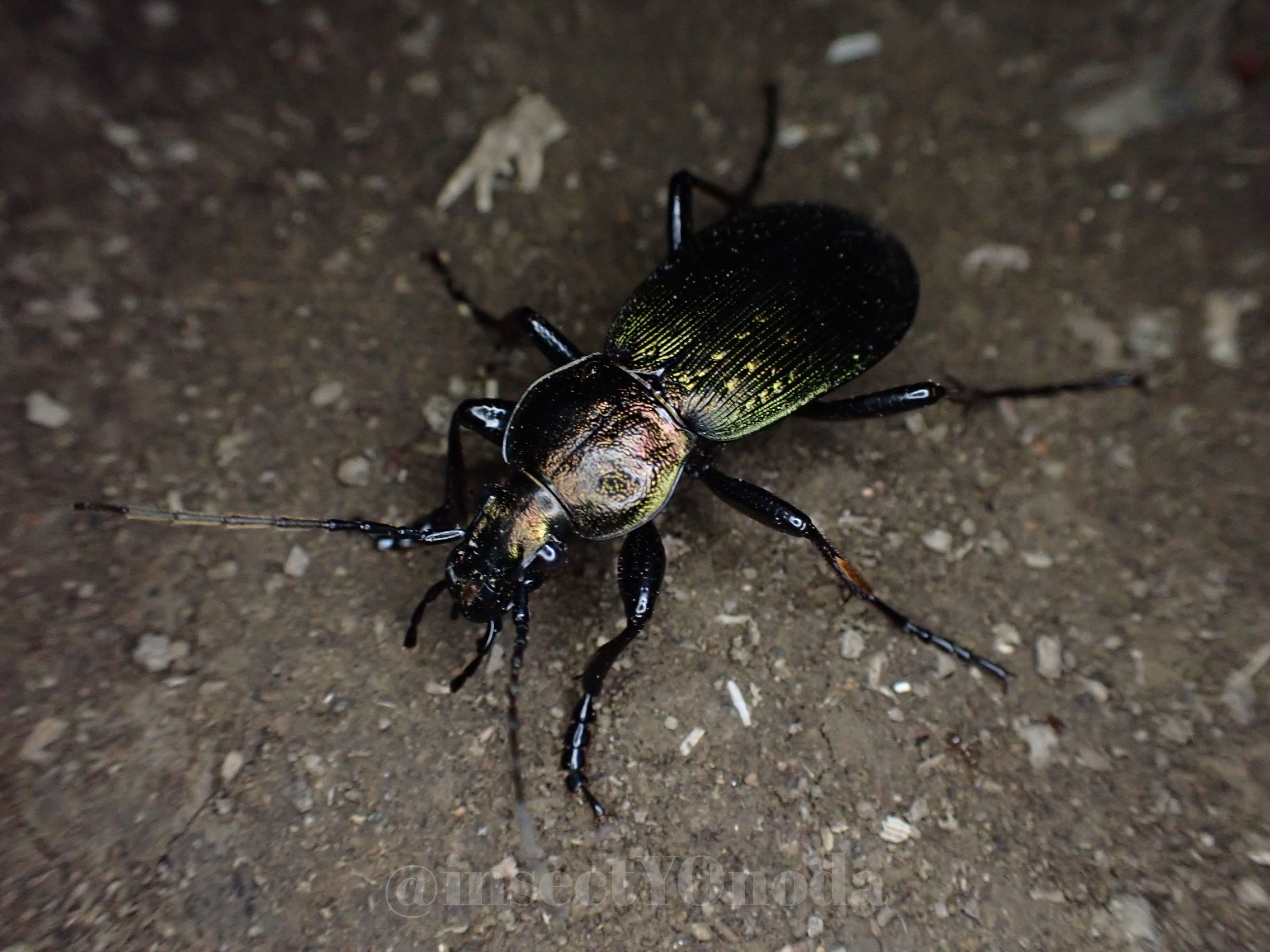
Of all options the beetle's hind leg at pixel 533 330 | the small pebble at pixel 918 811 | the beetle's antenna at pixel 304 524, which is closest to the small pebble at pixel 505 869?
the beetle's antenna at pixel 304 524

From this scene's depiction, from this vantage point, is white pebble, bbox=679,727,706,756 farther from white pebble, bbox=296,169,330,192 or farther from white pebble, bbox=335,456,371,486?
white pebble, bbox=296,169,330,192

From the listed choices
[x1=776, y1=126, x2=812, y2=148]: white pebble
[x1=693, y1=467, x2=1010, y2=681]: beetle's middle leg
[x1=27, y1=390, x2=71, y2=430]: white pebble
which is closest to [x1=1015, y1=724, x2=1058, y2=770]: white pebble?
[x1=693, y1=467, x2=1010, y2=681]: beetle's middle leg

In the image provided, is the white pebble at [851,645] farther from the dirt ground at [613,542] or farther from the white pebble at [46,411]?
the white pebble at [46,411]

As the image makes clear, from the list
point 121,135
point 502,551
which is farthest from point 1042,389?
point 121,135

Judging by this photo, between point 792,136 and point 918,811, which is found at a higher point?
point 792,136

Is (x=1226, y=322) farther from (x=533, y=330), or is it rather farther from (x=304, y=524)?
(x=304, y=524)

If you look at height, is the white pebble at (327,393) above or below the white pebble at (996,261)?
above

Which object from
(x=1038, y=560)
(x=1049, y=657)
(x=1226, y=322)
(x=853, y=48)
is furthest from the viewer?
(x=853, y=48)
